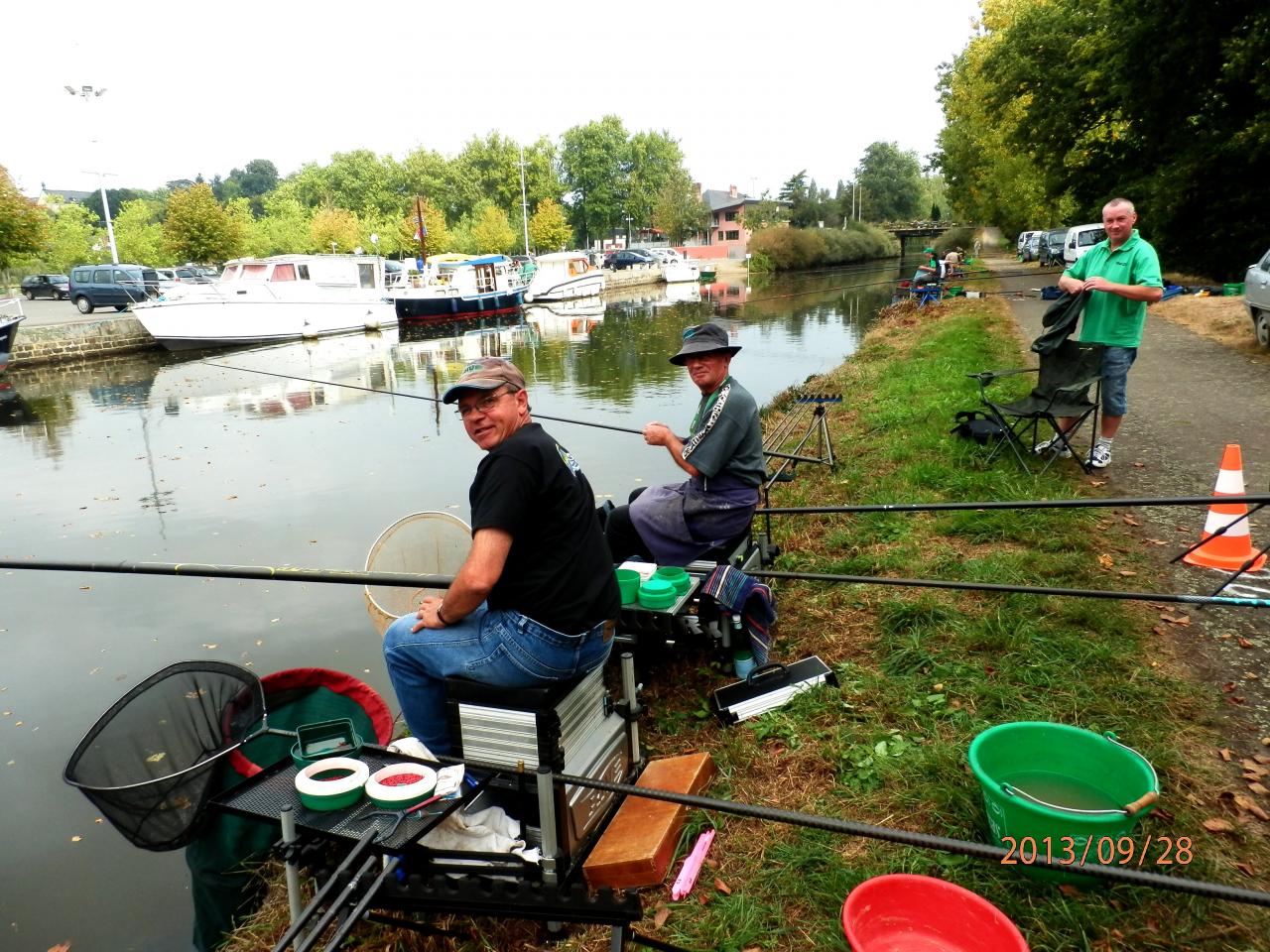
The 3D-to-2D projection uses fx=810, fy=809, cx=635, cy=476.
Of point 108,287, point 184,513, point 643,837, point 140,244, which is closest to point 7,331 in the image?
point 108,287

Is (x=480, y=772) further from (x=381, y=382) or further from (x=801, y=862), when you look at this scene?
(x=381, y=382)

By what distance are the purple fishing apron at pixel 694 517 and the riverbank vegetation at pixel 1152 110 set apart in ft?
57.2

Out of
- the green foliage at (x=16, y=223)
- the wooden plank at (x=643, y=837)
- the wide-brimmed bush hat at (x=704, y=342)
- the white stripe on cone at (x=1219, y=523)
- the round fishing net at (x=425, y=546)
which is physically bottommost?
the wooden plank at (x=643, y=837)

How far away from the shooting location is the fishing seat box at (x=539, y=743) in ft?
9.39

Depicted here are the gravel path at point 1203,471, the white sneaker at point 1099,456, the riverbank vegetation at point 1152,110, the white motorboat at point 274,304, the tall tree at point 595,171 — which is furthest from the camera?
the tall tree at point 595,171

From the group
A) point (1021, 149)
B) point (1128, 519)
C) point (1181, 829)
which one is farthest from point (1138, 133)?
point (1181, 829)

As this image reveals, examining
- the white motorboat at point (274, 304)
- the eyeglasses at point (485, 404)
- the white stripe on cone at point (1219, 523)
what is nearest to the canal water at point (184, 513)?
the eyeglasses at point (485, 404)

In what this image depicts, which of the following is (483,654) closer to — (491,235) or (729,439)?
(729,439)

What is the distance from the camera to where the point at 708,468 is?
442 cm

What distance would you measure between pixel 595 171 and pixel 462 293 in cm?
5520

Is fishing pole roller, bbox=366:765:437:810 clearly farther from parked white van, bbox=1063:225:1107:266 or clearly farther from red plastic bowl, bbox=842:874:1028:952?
parked white van, bbox=1063:225:1107:266

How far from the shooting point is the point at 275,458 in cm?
1218

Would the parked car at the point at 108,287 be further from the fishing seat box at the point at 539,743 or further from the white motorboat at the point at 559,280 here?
the fishing seat box at the point at 539,743

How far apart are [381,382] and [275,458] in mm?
7676
